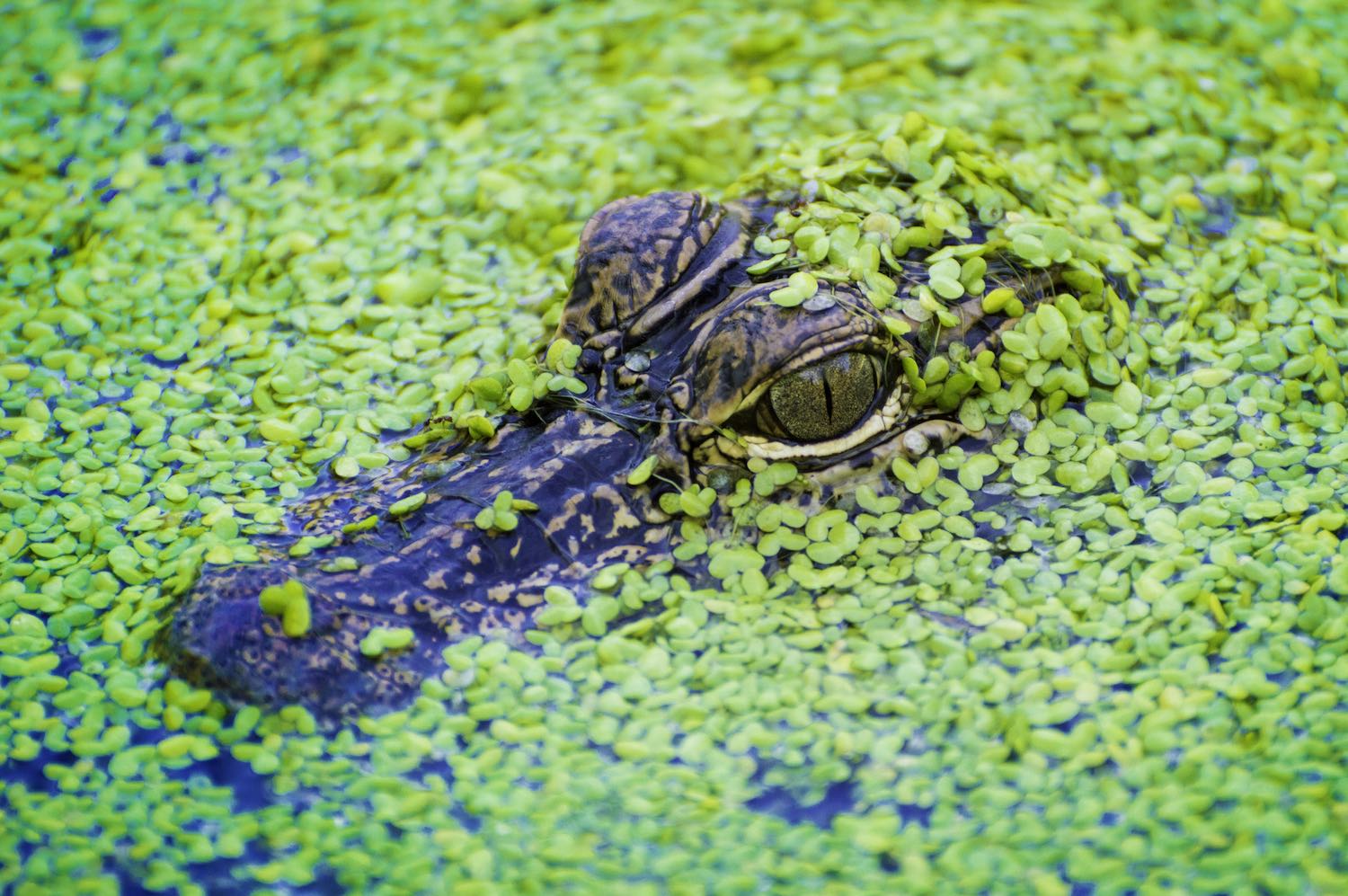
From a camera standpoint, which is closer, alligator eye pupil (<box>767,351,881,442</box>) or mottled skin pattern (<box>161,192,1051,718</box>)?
mottled skin pattern (<box>161,192,1051,718</box>)

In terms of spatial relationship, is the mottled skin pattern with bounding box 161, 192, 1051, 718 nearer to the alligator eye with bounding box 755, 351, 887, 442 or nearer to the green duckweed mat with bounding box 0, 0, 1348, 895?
the alligator eye with bounding box 755, 351, 887, 442

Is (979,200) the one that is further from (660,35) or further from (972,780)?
(660,35)

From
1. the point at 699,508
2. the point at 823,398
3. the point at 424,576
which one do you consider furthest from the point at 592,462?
the point at 823,398

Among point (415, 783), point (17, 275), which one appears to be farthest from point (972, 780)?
point (17, 275)

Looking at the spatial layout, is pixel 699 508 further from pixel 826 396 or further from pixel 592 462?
pixel 826 396

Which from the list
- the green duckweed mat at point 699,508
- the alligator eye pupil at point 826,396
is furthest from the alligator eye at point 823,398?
the green duckweed mat at point 699,508

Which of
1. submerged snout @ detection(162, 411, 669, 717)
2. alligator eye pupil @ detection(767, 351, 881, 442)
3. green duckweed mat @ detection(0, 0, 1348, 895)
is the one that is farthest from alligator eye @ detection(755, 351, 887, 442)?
submerged snout @ detection(162, 411, 669, 717)

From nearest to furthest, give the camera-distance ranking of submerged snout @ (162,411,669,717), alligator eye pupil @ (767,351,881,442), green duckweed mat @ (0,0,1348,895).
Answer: green duckweed mat @ (0,0,1348,895)
submerged snout @ (162,411,669,717)
alligator eye pupil @ (767,351,881,442)

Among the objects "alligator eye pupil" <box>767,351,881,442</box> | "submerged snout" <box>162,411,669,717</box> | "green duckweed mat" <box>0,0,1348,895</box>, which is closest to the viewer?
"green duckweed mat" <box>0,0,1348,895</box>
